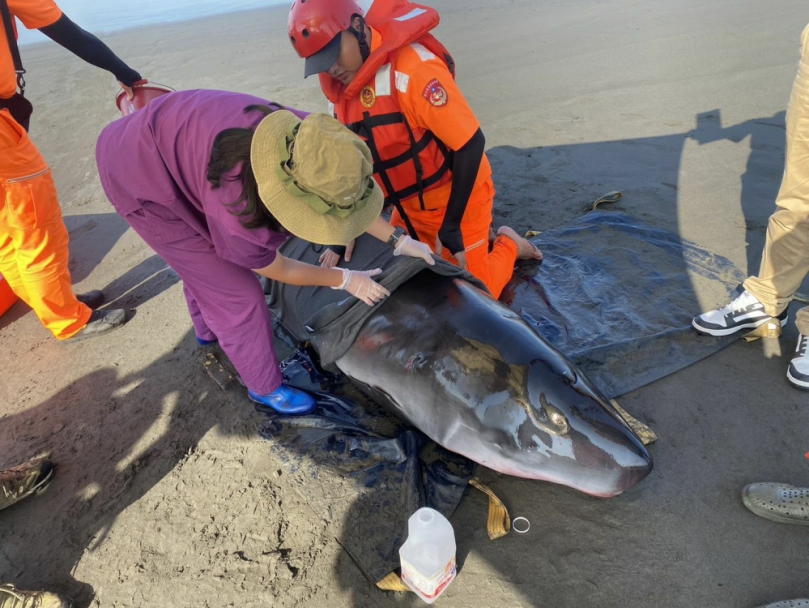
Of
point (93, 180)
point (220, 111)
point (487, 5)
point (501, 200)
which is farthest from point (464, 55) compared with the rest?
point (220, 111)

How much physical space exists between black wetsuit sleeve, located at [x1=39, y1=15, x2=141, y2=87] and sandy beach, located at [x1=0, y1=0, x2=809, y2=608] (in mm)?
1761

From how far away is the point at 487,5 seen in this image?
11805 millimetres

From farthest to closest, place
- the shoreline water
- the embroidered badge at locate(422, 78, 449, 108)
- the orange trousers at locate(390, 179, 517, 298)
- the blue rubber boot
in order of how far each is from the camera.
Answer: the shoreline water → the orange trousers at locate(390, 179, 517, 298) → the blue rubber boot → the embroidered badge at locate(422, 78, 449, 108)

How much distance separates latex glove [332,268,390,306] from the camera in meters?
2.80

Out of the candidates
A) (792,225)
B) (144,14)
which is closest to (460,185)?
(792,225)

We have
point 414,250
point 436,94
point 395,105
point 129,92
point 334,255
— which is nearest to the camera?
point 414,250

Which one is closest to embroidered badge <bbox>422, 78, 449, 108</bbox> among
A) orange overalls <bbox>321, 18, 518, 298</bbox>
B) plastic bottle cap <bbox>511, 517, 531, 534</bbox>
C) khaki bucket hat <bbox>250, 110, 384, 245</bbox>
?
orange overalls <bbox>321, 18, 518, 298</bbox>

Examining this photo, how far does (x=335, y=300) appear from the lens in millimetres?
3176

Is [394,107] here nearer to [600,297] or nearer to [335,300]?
[335,300]

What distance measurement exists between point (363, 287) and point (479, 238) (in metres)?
1.32

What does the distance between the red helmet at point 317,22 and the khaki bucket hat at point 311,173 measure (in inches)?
44.2

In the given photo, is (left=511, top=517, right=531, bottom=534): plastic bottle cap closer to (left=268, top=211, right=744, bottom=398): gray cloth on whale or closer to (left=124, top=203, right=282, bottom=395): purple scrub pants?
(left=268, top=211, right=744, bottom=398): gray cloth on whale

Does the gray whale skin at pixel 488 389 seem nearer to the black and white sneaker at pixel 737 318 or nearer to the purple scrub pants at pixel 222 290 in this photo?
the purple scrub pants at pixel 222 290

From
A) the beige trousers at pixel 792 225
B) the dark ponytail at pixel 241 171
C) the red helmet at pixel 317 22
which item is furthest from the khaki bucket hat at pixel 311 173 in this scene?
the beige trousers at pixel 792 225
